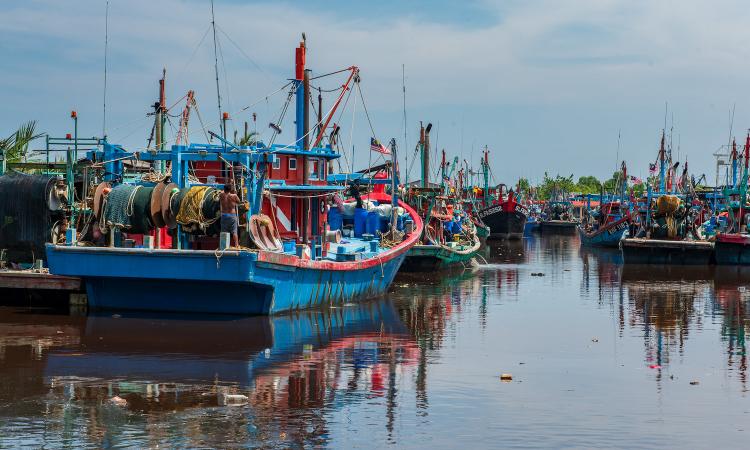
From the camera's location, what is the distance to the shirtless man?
2212 centimetres

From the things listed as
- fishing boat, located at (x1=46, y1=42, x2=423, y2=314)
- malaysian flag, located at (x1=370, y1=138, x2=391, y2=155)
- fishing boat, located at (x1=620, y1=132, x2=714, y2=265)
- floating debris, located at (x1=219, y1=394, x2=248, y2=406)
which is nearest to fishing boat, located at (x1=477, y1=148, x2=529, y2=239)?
fishing boat, located at (x1=620, y1=132, x2=714, y2=265)

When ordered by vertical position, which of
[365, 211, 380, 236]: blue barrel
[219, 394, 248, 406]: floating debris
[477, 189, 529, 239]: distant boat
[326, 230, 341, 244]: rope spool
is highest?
[477, 189, 529, 239]: distant boat

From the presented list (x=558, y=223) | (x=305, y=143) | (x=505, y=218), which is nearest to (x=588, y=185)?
(x=558, y=223)

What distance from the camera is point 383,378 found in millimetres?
17203

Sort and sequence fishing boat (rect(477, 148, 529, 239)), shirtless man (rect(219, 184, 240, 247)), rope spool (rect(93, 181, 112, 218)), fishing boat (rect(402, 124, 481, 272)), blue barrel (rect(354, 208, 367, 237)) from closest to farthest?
shirtless man (rect(219, 184, 240, 247)) < rope spool (rect(93, 181, 112, 218)) < blue barrel (rect(354, 208, 367, 237)) < fishing boat (rect(402, 124, 481, 272)) < fishing boat (rect(477, 148, 529, 239))

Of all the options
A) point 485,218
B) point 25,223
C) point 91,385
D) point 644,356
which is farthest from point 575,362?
point 485,218

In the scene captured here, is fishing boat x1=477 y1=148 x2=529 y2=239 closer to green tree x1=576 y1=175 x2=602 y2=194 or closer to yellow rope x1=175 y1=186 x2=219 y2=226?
yellow rope x1=175 y1=186 x2=219 y2=226

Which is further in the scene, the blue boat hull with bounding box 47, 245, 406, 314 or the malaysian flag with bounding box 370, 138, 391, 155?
the malaysian flag with bounding box 370, 138, 391, 155

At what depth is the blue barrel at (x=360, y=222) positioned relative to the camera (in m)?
33.4

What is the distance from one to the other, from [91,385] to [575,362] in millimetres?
8356

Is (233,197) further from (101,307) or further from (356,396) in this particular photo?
(356,396)

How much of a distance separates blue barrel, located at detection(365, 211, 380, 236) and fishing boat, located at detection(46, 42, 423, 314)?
6865mm

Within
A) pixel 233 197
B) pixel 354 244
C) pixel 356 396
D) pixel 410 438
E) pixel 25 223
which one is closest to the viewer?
pixel 410 438

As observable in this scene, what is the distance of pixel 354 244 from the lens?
1201 inches
